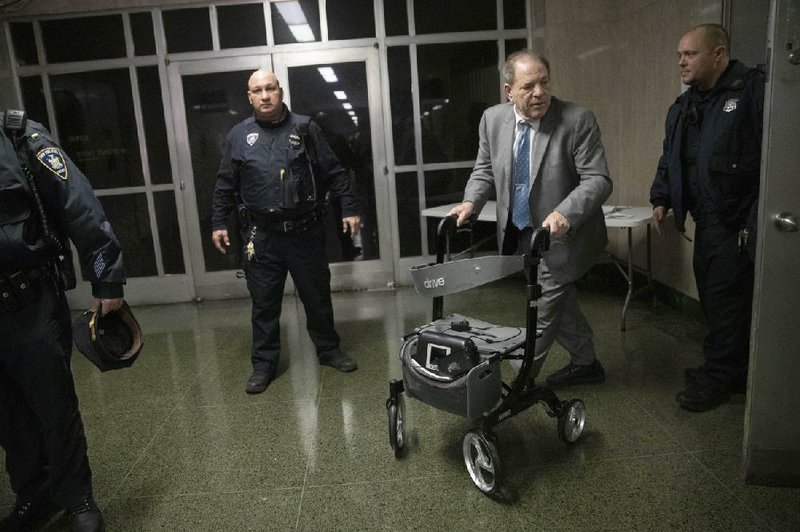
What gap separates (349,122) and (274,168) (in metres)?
2.22

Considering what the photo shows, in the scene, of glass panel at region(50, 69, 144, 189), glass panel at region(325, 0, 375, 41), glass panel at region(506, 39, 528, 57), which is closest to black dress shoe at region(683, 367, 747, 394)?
glass panel at region(506, 39, 528, 57)

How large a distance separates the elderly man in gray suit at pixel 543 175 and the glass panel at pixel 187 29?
11.1 ft

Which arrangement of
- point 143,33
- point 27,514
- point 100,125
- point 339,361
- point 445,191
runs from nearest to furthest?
point 27,514
point 339,361
point 143,33
point 100,125
point 445,191

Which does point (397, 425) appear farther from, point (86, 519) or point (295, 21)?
point (295, 21)

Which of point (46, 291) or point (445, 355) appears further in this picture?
point (445, 355)

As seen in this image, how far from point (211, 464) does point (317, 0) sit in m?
3.95

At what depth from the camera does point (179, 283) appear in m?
5.23

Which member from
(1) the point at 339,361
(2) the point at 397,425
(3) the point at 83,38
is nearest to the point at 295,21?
(3) the point at 83,38

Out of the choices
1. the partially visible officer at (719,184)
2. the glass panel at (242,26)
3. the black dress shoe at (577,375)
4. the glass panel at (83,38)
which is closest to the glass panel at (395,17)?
the glass panel at (242,26)

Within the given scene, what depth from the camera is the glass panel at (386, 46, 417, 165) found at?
16.2 feet

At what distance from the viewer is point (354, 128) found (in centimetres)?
511

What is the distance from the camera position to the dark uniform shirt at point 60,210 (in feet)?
5.33

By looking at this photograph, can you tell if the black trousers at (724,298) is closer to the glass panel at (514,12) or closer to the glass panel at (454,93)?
the glass panel at (454,93)

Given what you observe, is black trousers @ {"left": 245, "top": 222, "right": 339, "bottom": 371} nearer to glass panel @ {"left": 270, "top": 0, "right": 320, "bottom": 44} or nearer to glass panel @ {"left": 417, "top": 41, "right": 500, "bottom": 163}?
glass panel @ {"left": 417, "top": 41, "right": 500, "bottom": 163}
